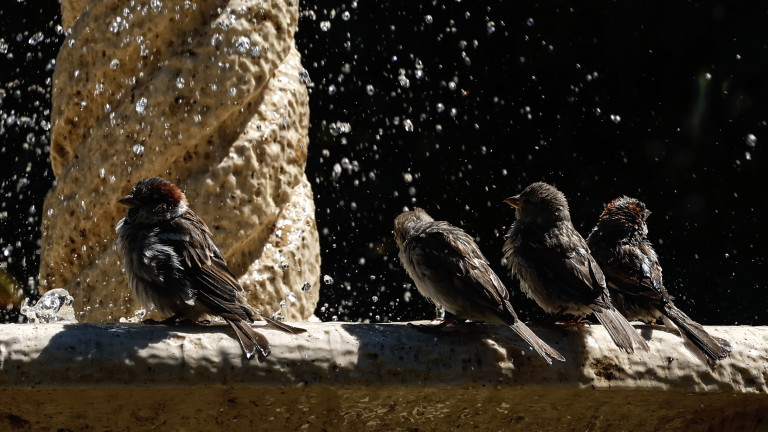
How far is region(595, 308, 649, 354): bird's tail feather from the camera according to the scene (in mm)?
2180

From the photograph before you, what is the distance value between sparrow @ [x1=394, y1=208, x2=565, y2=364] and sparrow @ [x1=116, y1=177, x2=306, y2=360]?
53 centimetres

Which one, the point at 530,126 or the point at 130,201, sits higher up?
the point at 530,126

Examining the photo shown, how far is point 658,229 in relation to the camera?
6188 millimetres

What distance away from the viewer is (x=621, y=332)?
7.40 ft

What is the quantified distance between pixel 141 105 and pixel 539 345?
1796mm

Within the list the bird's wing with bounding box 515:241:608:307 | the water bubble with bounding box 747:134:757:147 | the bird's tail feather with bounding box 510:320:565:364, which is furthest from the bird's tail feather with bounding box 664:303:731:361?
the water bubble with bounding box 747:134:757:147

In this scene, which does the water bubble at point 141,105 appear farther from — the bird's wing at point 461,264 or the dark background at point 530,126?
the dark background at point 530,126

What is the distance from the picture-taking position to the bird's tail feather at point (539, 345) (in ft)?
6.84

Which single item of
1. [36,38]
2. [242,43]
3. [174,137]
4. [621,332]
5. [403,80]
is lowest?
[621,332]

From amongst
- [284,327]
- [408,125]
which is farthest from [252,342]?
[408,125]

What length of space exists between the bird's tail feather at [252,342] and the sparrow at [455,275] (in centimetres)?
58

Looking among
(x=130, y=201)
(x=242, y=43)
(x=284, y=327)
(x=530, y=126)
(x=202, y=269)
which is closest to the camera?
(x=284, y=327)

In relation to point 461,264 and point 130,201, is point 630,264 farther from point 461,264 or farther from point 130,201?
point 130,201

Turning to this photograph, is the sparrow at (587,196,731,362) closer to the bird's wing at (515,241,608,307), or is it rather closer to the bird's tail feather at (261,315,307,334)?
the bird's wing at (515,241,608,307)
